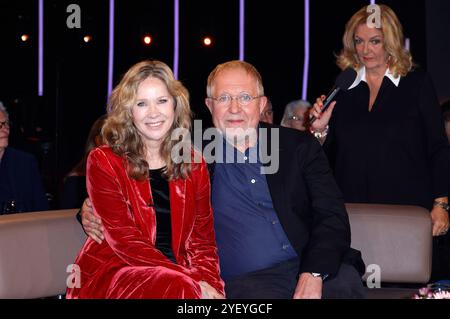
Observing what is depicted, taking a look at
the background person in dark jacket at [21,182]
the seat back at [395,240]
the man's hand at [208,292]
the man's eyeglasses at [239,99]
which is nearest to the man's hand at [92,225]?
the man's hand at [208,292]

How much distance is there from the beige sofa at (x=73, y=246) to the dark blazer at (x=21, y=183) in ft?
4.11

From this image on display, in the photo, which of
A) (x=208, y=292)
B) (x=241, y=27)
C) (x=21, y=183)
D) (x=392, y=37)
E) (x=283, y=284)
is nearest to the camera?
(x=208, y=292)

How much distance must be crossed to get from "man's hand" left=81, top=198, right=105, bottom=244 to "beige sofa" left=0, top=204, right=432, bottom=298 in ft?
0.62

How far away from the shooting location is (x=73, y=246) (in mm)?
2773

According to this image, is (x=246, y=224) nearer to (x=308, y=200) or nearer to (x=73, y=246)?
(x=308, y=200)

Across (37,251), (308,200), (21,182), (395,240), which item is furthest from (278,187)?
(21,182)

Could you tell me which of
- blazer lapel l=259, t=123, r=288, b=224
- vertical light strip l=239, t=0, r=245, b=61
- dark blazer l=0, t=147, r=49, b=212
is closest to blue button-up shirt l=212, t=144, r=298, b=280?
blazer lapel l=259, t=123, r=288, b=224

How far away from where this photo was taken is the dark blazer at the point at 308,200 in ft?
8.54

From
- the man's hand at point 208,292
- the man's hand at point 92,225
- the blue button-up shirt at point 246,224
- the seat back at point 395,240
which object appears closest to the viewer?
the man's hand at point 208,292

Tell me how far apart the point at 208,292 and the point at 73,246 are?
698 mm

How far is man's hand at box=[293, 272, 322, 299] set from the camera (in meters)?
2.43

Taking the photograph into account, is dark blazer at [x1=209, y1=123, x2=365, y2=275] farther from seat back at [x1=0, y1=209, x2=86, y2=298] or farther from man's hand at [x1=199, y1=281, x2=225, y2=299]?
seat back at [x1=0, y1=209, x2=86, y2=298]

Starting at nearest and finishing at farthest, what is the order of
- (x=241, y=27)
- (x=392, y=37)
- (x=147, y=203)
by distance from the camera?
1. (x=147, y=203)
2. (x=392, y=37)
3. (x=241, y=27)

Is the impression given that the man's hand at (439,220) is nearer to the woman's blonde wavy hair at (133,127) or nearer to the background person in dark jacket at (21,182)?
the woman's blonde wavy hair at (133,127)
